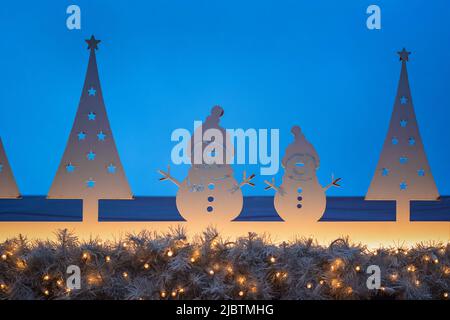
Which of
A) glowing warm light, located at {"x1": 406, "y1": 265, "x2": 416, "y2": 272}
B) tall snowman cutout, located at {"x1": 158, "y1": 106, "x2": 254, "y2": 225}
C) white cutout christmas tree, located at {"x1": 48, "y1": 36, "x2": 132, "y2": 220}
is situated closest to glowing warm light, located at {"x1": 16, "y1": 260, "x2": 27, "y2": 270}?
white cutout christmas tree, located at {"x1": 48, "y1": 36, "x2": 132, "y2": 220}

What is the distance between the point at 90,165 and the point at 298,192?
3.66ft

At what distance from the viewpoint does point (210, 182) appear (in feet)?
7.91

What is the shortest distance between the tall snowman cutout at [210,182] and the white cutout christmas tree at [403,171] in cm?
75

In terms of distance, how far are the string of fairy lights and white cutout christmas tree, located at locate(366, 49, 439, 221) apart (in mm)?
598

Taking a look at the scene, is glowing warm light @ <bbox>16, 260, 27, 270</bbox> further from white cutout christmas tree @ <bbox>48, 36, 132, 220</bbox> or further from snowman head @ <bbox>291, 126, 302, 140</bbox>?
snowman head @ <bbox>291, 126, 302, 140</bbox>

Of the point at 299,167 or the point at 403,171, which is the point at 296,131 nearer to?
the point at 299,167

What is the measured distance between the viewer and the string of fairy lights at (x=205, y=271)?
179 centimetres

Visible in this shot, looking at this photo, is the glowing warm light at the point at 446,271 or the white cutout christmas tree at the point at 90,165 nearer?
the glowing warm light at the point at 446,271

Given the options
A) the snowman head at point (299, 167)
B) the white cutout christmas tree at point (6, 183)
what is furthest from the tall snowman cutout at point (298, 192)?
the white cutout christmas tree at point (6, 183)

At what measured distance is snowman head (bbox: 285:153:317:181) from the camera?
247cm

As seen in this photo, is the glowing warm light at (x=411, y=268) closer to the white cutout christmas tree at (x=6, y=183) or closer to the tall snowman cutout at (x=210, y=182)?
the tall snowman cutout at (x=210, y=182)

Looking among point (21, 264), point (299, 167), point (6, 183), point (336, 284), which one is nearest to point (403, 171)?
point (299, 167)
